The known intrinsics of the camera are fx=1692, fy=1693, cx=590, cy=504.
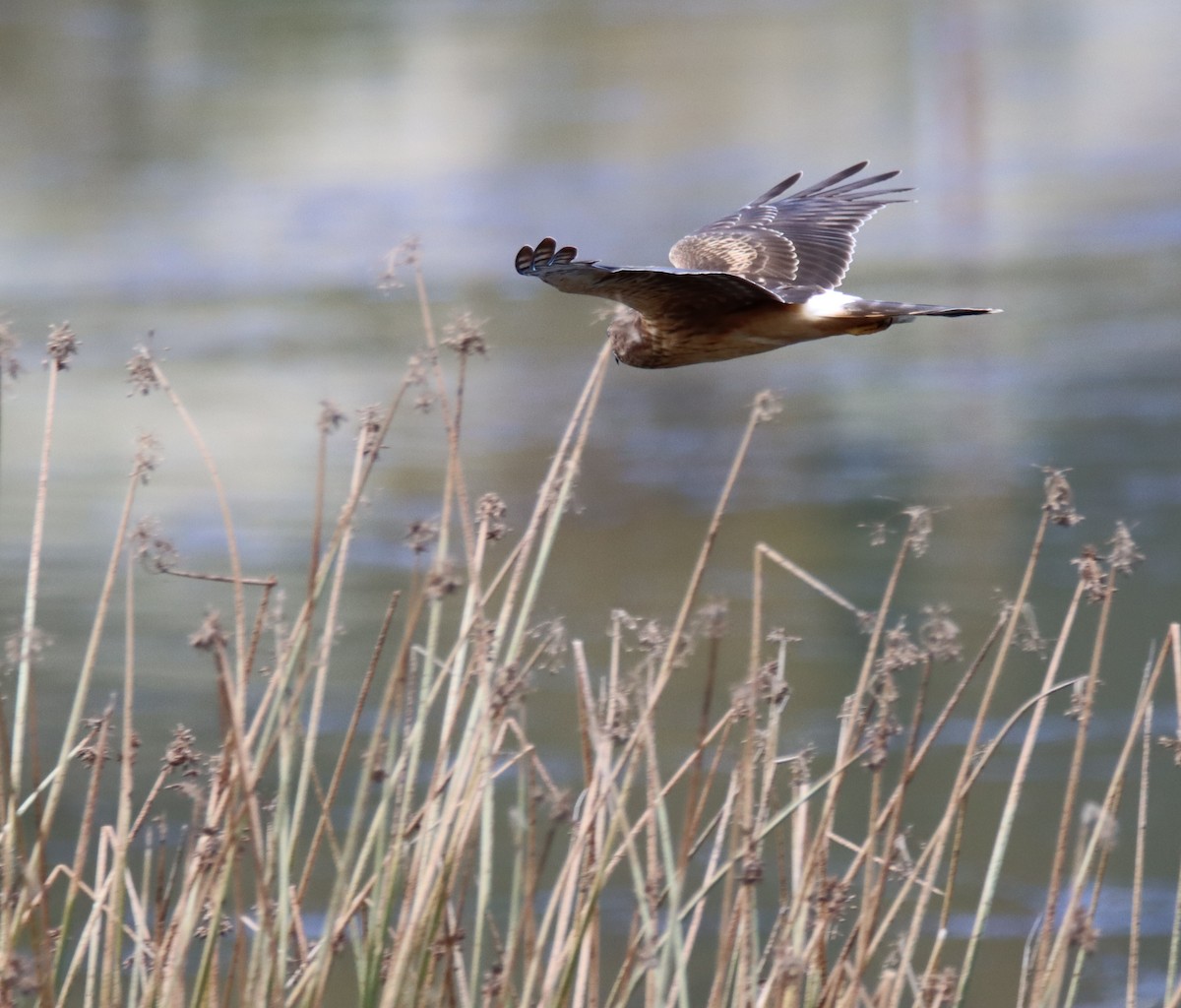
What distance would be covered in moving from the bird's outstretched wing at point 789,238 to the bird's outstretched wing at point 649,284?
261 mm

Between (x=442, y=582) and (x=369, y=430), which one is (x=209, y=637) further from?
(x=369, y=430)

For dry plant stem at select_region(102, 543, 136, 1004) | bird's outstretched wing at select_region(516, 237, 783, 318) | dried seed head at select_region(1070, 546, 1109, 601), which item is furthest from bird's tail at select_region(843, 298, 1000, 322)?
dry plant stem at select_region(102, 543, 136, 1004)

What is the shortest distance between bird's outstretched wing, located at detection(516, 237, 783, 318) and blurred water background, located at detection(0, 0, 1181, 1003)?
0.77 feet

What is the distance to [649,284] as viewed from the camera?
8.26 ft

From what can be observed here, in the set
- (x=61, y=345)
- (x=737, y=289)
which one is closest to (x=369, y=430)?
(x=61, y=345)

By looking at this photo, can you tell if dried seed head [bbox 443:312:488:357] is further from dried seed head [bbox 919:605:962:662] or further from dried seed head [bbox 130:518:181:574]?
dried seed head [bbox 919:605:962:662]

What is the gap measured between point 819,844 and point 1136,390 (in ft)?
26.3

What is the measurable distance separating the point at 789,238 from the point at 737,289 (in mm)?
895

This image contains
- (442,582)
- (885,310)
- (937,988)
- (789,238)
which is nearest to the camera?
(442,582)

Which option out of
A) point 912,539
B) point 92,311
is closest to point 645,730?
point 912,539

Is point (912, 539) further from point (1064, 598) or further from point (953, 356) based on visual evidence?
point (953, 356)

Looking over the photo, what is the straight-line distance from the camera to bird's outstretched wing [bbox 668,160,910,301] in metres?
3.21

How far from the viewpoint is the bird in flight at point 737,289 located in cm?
235

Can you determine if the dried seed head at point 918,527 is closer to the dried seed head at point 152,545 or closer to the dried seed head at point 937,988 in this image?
the dried seed head at point 937,988
